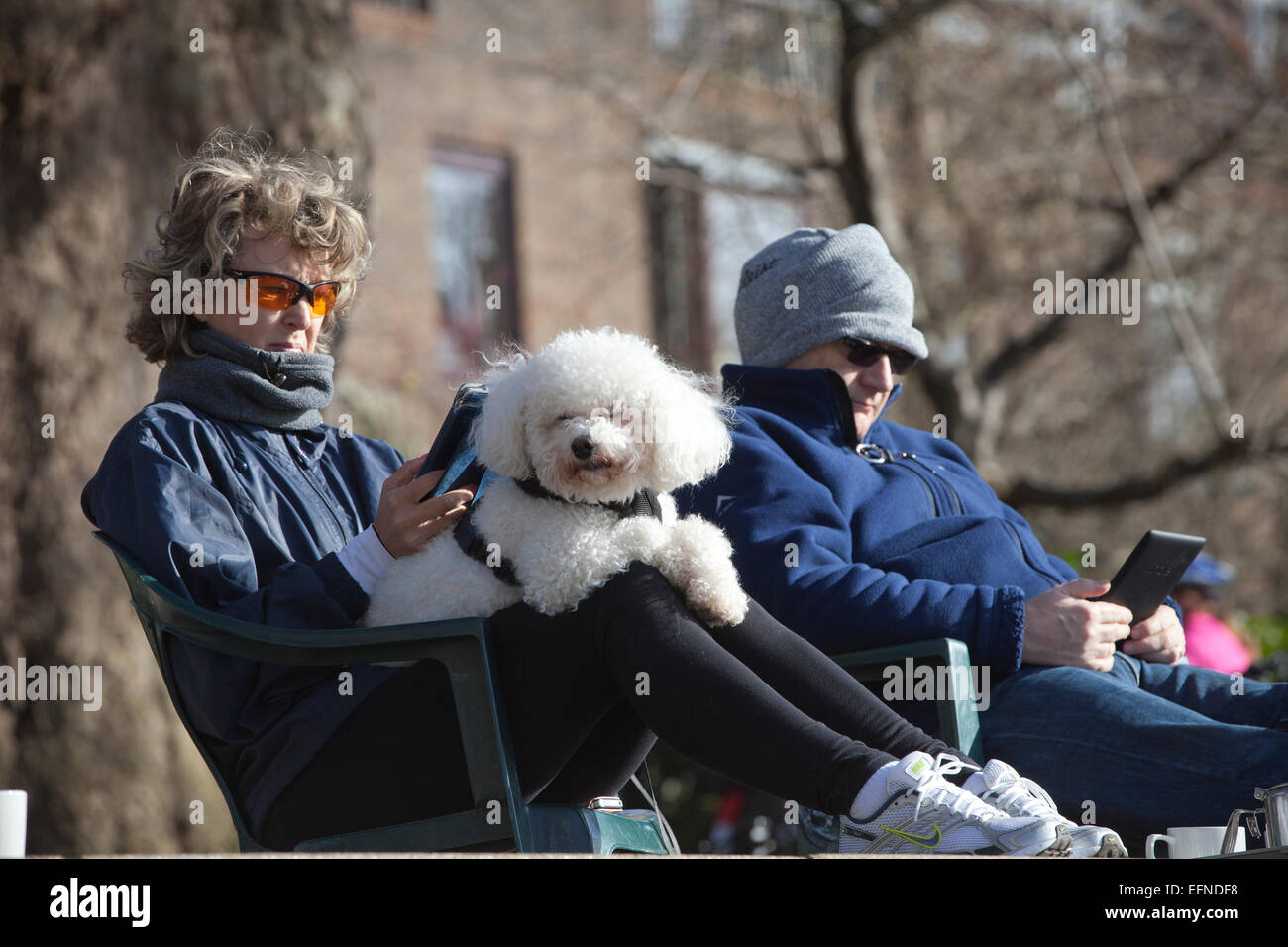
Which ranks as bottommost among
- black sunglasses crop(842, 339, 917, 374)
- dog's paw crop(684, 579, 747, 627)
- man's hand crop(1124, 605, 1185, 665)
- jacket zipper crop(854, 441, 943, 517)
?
man's hand crop(1124, 605, 1185, 665)

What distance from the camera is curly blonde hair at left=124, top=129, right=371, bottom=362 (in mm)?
2908

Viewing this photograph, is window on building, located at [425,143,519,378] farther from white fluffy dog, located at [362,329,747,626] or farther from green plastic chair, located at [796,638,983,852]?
white fluffy dog, located at [362,329,747,626]

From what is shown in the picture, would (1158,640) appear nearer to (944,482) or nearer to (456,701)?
(944,482)

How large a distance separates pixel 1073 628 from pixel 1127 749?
28 cm

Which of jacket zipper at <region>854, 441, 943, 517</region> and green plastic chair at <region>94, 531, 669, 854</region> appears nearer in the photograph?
green plastic chair at <region>94, 531, 669, 854</region>

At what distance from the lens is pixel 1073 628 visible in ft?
9.66

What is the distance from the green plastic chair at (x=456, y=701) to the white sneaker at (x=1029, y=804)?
66 cm

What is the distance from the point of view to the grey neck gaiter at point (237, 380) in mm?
2857

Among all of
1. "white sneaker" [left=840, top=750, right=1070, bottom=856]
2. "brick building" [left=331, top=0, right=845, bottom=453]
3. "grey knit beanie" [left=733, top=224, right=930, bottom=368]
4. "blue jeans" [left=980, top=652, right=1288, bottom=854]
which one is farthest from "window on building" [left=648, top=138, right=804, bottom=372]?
"white sneaker" [left=840, top=750, right=1070, bottom=856]

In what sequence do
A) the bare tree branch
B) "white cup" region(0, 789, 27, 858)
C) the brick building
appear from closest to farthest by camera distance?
1. "white cup" region(0, 789, 27, 858)
2. the bare tree branch
3. the brick building

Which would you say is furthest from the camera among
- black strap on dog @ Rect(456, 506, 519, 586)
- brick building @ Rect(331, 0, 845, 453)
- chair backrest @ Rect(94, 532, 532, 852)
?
brick building @ Rect(331, 0, 845, 453)
